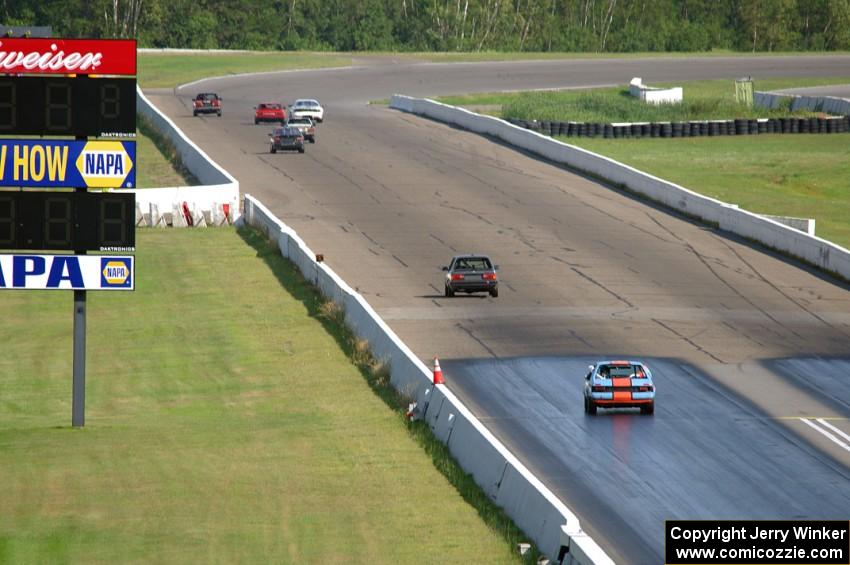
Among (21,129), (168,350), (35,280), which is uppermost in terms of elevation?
(21,129)

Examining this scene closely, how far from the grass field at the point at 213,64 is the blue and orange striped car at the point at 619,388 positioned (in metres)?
88.7

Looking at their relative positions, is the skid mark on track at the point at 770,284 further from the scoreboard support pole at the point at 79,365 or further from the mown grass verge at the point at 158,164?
the mown grass verge at the point at 158,164

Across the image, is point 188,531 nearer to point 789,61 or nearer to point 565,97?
point 565,97

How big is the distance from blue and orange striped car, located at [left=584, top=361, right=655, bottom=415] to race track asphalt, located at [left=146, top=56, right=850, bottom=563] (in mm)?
316

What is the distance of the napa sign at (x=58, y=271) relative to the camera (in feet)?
93.7

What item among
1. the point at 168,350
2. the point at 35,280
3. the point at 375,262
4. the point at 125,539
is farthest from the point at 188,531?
the point at 375,262

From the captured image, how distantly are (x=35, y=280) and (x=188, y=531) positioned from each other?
9.53 m

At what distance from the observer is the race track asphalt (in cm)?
2488

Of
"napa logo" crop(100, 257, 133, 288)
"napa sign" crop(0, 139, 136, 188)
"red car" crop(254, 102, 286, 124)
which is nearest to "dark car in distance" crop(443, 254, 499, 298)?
"napa logo" crop(100, 257, 133, 288)

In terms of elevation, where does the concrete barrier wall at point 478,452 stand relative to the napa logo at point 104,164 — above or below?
below

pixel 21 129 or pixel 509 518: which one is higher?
pixel 21 129

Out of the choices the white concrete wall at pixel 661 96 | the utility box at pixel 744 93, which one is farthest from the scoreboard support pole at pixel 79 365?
the white concrete wall at pixel 661 96

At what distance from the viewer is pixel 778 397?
31.7m

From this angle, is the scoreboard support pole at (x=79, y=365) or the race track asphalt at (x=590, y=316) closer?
the race track asphalt at (x=590, y=316)
